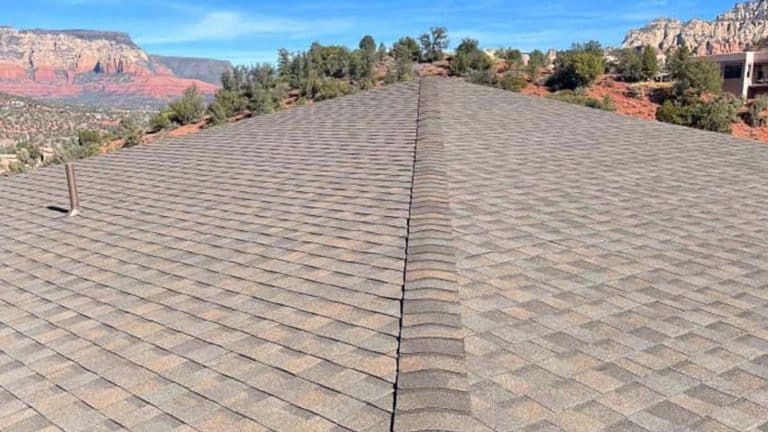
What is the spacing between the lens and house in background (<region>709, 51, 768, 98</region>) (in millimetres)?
61594

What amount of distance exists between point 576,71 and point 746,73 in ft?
71.0

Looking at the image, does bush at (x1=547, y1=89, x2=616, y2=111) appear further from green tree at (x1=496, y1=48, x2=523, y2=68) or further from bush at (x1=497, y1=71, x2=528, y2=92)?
green tree at (x1=496, y1=48, x2=523, y2=68)

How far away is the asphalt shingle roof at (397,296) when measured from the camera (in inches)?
150

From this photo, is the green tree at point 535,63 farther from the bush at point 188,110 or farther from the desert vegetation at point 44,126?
the desert vegetation at point 44,126

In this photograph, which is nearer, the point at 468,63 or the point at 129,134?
the point at 129,134

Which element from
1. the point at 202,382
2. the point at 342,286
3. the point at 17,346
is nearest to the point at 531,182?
the point at 342,286

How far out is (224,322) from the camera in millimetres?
5000

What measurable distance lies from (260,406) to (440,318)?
1.45m

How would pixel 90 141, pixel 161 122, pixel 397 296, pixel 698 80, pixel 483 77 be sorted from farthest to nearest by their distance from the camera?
pixel 161 122 < pixel 90 141 < pixel 483 77 < pixel 698 80 < pixel 397 296

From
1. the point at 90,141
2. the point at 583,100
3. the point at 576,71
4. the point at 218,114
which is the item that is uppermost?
the point at 576,71

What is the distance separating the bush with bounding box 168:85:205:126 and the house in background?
54966 millimetres

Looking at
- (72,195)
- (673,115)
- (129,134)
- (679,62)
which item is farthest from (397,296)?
(679,62)

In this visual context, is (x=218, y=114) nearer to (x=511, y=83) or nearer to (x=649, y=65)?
(x=511, y=83)

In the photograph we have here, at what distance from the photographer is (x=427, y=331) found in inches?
168
